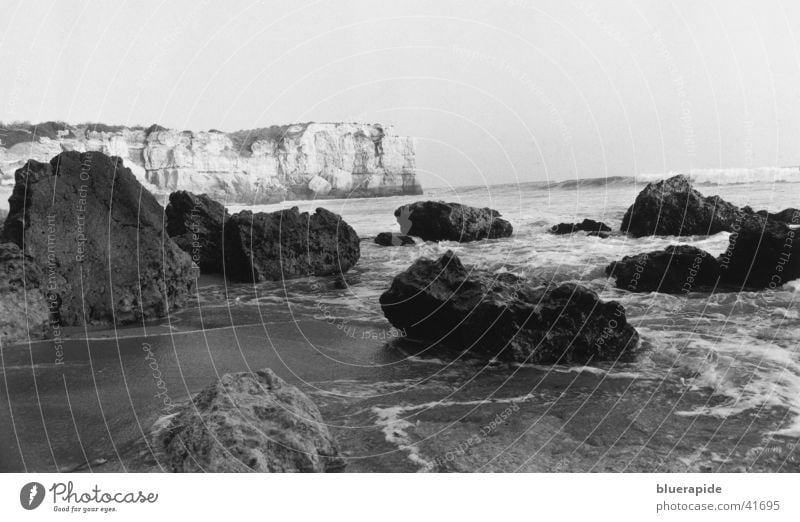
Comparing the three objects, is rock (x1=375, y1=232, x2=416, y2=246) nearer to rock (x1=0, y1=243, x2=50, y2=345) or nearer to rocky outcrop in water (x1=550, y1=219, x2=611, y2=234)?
rocky outcrop in water (x1=550, y1=219, x2=611, y2=234)

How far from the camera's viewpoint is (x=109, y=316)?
5.60 meters

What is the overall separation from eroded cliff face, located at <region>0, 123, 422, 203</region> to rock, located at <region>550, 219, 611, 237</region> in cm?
335

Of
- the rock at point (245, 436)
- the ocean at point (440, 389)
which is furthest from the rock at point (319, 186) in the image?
the rock at point (245, 436)

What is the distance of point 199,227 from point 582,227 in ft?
27.5

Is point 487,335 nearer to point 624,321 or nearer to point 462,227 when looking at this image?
point 624,321

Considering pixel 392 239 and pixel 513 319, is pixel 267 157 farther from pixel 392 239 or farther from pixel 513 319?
pixel 513 319

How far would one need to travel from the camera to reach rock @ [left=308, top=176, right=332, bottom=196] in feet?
55.0

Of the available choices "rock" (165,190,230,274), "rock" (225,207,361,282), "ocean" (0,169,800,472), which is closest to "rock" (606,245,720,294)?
"ocean" (0,169,800,472)

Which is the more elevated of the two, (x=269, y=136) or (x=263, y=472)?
(x=269, y=136)

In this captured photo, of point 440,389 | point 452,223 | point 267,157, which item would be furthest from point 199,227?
point 267,157

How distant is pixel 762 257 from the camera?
677 centimetres

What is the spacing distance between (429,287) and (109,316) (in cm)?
347
